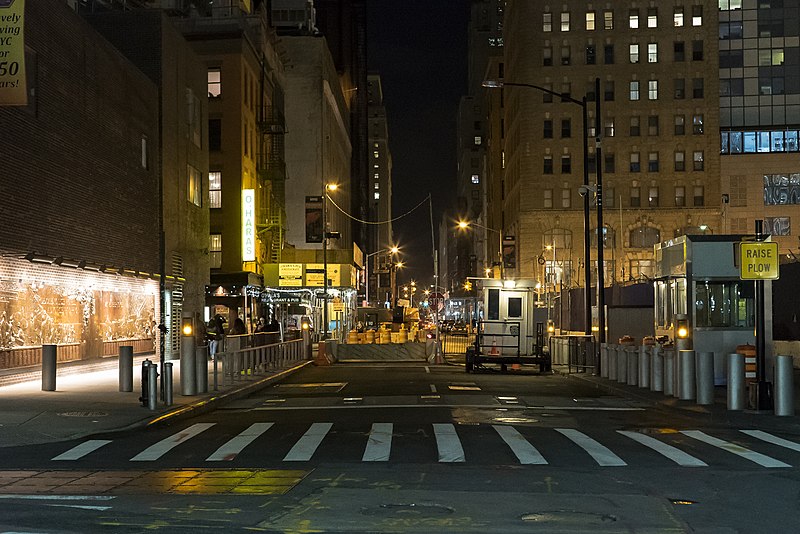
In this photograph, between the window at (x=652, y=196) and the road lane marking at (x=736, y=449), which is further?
the window at (x=652, y=196)

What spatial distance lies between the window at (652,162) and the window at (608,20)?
40.2 ft

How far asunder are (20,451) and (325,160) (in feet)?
239

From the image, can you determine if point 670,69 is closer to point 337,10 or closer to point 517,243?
point 517,243

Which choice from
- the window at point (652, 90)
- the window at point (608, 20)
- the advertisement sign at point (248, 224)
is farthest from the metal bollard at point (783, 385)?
the window at point (608, 20)

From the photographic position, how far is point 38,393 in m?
22.0

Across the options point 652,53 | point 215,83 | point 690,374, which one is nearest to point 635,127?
point 652,53

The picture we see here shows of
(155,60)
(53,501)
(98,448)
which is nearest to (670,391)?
(98,448)

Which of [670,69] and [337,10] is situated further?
[337,10]

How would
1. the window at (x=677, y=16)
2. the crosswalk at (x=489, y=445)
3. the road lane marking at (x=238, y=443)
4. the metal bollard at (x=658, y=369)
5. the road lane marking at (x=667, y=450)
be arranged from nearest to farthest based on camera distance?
the road lane marking at (x=667, y=450)
the crosswalk at (x=489, y=445)
the road lane marking at (x=238, y=443)
the metal bollard at (x=658, y=369)
the window at (x=677, y=16)

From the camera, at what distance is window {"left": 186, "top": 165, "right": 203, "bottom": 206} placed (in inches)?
1604

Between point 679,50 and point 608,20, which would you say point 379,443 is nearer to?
point 608,20

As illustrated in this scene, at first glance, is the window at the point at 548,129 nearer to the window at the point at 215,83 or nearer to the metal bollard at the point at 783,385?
the window at the point at 215,83

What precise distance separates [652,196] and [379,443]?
82549mm

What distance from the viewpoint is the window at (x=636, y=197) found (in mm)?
93062
